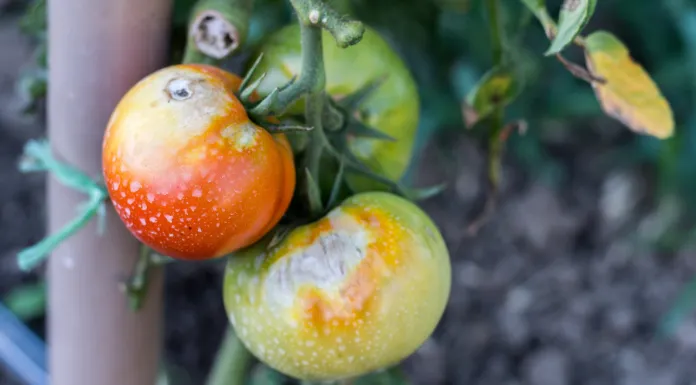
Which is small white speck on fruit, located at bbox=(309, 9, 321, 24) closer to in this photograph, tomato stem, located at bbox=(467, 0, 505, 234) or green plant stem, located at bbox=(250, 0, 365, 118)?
green plant stem, located at bbox=(250, 0, 365, 118)

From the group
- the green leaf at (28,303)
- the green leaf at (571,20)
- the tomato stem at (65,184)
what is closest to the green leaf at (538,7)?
the green leaf at (571,20)

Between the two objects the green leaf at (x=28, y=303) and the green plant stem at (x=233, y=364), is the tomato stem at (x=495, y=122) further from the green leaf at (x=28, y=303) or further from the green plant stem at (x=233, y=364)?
the green leaf at (x=28, y=303)

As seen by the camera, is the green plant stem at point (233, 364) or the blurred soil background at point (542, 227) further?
the blurred soil background at point (542, 227)

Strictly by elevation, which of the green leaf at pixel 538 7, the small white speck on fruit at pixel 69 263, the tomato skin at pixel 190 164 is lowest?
the small white speck on fruit at pixel 69 263

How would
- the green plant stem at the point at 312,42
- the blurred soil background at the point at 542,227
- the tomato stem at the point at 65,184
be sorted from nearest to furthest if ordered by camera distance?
1. the green plant stem at the point at 312,42
2. the tomato stem at the point at 65,184
3. the blurred soil background at the point at 542,227

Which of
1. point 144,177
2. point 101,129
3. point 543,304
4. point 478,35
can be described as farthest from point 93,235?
point 543,304

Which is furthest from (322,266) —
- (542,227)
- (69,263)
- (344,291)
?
(542,227)

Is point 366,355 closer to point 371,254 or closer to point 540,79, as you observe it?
point 371,254
